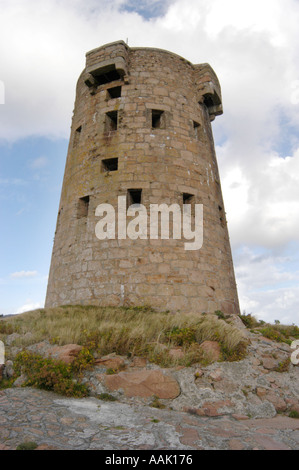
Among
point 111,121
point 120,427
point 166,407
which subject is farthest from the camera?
point 111,121

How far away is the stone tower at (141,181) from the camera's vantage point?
28.8ft

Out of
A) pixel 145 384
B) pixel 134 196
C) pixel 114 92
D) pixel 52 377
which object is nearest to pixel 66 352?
pixel 52 377

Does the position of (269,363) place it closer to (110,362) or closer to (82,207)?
(110,362)

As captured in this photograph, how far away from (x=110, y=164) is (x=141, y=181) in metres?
1.52

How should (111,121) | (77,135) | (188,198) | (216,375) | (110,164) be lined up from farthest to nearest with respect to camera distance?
(77,135)
(111,121)
(110,164)
(188,198)
(216,375)

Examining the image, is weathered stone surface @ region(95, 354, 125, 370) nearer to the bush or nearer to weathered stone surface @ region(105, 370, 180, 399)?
weathered stone surface @ region(105, 370, 180, 399)

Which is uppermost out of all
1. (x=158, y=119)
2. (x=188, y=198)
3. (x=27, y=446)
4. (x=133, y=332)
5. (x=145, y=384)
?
(x=158, y=119)

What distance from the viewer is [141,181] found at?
9.49 metres

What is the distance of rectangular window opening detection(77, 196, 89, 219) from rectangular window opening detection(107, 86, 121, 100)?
3691mm

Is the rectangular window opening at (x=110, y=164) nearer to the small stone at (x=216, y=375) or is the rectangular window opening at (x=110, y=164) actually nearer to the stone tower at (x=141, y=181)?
the stone tower at (x=141, y=181)

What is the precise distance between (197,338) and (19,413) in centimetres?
360

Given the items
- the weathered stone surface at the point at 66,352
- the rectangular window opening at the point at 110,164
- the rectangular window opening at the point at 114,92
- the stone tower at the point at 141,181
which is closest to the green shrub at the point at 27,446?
the weathered stone surface at the point at 66,352

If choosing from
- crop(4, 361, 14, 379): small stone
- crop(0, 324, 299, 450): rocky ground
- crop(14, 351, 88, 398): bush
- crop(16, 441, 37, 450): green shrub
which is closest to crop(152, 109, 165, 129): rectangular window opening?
crop(0, 324, 299, 450): rocky ground
